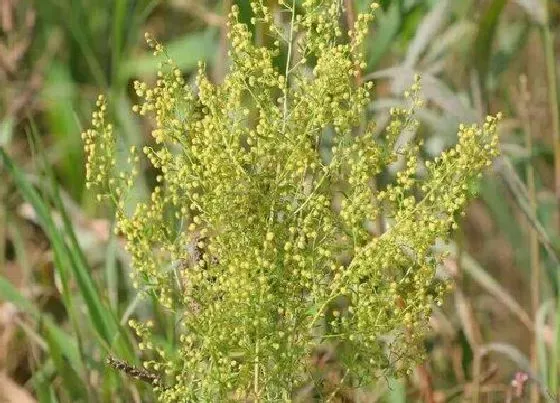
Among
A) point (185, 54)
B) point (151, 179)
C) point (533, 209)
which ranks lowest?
point (533, 209)

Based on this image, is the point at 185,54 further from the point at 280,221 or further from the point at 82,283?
the point at 280,221

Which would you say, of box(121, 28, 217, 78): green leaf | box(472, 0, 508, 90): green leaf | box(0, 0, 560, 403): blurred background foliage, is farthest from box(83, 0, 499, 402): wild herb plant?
box(121, 28, 217, 78): green leaf

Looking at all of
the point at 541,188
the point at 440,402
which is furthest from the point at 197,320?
the point at 541,188

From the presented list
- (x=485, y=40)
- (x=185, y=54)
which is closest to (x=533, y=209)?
(x=485, y=40)

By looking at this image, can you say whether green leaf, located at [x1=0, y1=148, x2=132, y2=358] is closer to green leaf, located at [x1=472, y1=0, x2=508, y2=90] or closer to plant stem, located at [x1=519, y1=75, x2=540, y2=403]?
plant stem, located at [x1=519, y1=75, x2=540, y2=403]

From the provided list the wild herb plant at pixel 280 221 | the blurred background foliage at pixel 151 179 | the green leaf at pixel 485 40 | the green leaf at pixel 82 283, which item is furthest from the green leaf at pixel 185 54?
the wild herb plant at pixel 280 221

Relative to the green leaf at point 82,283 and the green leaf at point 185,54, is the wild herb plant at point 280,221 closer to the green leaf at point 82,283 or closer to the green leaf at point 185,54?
the green leaf at point 82,283

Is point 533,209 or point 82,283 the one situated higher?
point 533,209

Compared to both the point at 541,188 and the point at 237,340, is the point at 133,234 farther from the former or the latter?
the point at 541,188
